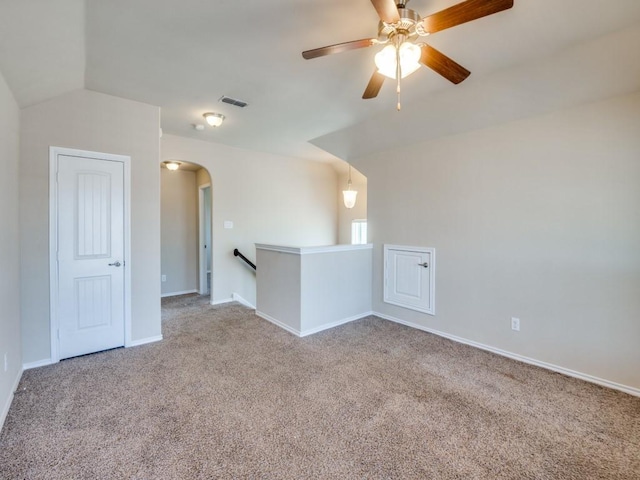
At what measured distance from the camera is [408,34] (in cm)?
171

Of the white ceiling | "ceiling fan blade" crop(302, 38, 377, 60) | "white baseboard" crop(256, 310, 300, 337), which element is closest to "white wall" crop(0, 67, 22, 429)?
the white ceiling

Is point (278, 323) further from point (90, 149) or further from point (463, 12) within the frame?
point (463, 12)

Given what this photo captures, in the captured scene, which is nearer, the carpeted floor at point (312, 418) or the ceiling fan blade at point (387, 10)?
the ceiling fan blade at point (387, 10)

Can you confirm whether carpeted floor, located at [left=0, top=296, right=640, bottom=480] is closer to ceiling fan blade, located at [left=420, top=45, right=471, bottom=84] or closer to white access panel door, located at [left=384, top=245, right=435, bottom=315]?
white access panel door, located at [left=384, top=245, right=435, bottom=315]

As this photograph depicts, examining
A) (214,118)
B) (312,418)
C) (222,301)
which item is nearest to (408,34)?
(312,418)

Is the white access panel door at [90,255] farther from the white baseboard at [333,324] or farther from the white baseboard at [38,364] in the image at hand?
the white baseboard at [333,324]

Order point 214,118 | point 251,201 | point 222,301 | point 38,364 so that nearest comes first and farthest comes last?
point 38,364 → point 214,118 → point 222,301 → point 251,201

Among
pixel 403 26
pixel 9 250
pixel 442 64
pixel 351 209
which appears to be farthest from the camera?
pixel 351 209

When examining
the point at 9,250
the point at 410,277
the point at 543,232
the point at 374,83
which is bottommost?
the point at 410,277

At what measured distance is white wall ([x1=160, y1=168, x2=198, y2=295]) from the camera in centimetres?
577

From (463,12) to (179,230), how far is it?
5.70 meters

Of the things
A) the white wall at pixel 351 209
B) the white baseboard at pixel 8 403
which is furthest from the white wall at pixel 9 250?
the white wall at pixel 351 209

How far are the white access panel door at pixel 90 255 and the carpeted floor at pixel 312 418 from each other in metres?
0.23

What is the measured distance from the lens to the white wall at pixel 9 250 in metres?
2.14
